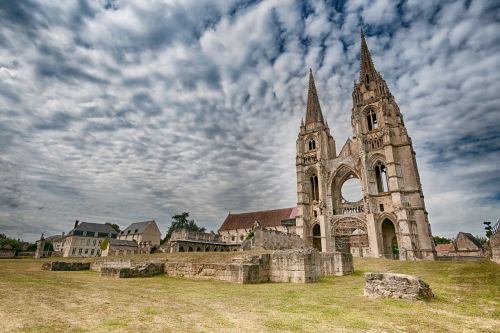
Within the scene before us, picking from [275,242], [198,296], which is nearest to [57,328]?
[198,296]

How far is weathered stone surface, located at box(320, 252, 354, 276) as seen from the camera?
13773 mm

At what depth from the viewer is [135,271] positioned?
39.0ft

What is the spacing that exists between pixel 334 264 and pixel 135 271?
10000 millimetres

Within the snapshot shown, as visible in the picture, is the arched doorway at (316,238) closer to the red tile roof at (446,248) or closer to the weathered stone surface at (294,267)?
the red tile roof at (446,248)

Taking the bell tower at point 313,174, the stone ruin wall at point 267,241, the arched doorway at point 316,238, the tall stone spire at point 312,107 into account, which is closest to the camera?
the stone ruin wall at point 267,241

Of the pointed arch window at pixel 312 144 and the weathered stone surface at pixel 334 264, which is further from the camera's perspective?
the pointed arch window at pixel 312 144

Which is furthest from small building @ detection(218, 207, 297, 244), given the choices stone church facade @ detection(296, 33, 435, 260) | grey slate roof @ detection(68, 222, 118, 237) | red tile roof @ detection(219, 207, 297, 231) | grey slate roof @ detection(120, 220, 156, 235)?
grey slate roof @ detection(68, 222, 118, 237)

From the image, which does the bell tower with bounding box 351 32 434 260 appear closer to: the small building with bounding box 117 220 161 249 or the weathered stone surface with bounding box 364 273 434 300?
the weathered stone surface with bounding box 364 273 434 300

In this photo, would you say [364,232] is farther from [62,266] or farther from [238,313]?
[238,313]

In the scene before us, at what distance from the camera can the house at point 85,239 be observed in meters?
54.8

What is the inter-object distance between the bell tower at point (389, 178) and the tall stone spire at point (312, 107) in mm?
7386

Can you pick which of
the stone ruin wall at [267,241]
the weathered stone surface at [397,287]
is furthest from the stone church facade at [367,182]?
the weathered stone surface at [397,287]

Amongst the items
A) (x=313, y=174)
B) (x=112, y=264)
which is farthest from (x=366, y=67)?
(x=112, y=264)

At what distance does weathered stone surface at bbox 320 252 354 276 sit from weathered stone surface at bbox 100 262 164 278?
850 centimetres
